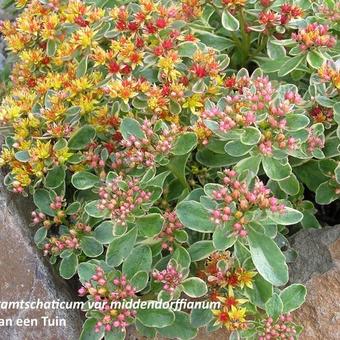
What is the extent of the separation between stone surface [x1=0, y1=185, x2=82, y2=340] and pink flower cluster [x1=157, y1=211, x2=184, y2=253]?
0.52m

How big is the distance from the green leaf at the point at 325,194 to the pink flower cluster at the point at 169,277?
1.99 ft

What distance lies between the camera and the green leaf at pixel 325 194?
2.16 m

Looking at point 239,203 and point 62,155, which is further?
point 62,155

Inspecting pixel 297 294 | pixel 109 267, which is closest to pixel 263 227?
pixel 297 294

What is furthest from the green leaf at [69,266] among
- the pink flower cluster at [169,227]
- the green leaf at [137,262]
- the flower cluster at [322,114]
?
the flower cluster at [322,114]

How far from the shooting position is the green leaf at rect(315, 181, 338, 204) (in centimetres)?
216

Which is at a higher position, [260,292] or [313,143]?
[313,143]

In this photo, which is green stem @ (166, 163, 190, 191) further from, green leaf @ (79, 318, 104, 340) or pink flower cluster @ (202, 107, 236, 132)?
green leaf @ (79, 318, 104, 340)

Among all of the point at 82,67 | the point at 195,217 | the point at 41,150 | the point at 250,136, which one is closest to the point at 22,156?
the point at 41,150

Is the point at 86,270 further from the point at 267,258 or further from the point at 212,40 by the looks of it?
the point at 212,40

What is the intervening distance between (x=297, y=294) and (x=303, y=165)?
0.56m

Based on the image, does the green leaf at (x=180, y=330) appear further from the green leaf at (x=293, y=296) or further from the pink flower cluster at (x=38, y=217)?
the pink flower cluster at (x=38, y=217)

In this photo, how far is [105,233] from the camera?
207 centimetres

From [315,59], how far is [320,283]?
81cm
